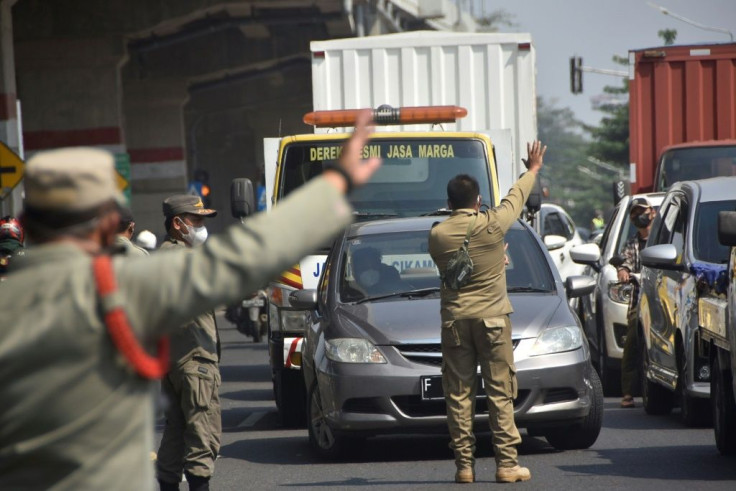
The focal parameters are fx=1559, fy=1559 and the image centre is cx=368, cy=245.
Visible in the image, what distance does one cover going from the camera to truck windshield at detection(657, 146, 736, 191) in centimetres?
1670

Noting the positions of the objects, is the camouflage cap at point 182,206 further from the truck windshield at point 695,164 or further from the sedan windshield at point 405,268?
the truck windshield at point 695,164

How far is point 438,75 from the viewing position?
1591 centimetres

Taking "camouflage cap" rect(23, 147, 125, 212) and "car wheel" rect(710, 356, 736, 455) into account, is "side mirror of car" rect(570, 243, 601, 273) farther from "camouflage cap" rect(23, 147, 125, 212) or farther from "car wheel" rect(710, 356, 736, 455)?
"camouflage cap" rect(23, 147, 125, 212)

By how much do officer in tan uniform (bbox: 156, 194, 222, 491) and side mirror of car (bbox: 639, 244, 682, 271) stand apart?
3659 mm

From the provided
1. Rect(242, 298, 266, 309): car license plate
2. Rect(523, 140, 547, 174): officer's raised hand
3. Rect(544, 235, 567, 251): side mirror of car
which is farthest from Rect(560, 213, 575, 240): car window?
Rect(523, 140, 547, 174): officer's raised hand

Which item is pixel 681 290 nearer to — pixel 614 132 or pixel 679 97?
pixel 679 97

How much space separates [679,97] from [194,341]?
1296 cm

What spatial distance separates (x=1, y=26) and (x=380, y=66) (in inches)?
428

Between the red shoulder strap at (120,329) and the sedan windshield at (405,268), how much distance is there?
7036mm

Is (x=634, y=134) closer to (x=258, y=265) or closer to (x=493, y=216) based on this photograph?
(x=493, y=216)

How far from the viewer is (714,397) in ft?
30.4

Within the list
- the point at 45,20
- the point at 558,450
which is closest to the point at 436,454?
the point at 558,450

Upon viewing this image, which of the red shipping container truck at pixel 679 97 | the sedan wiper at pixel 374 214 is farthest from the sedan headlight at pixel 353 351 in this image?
the red shipping container truck at pixel 679 97

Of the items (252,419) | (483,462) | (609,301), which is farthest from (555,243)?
(483,462)
